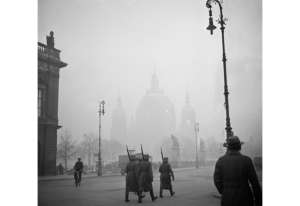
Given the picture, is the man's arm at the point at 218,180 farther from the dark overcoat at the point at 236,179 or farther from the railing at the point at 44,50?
the railing at the point at 44,50

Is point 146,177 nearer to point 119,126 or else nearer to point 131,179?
point 131,179

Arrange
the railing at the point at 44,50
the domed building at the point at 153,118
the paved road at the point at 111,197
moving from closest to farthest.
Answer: the paved road at the point at 111,197
the railing at the point at 44,50
the domed building at the point at 153,118

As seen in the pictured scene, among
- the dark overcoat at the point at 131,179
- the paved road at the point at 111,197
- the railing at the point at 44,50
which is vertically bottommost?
the paved road at the point at 111,197

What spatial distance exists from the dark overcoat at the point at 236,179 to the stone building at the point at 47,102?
18.6 metres

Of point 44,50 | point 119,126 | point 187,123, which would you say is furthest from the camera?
point 119,126

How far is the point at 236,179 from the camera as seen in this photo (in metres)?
4.51

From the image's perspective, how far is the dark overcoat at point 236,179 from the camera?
441cm

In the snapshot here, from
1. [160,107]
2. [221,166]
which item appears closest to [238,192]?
[221,166]

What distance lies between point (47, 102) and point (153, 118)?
6982 cm

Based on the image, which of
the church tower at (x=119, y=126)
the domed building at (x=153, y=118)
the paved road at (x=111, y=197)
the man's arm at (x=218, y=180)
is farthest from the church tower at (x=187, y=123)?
the man's arm at (x=218, y=180)

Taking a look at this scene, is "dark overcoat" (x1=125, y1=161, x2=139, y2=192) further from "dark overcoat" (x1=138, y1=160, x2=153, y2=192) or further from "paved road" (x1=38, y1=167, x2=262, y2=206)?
"paved road" (x1=38, y1=167, x2=262, y2=206)

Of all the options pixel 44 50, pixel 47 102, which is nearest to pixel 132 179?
pixel 47 102
